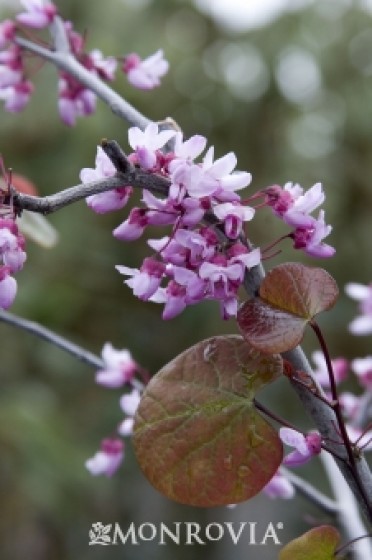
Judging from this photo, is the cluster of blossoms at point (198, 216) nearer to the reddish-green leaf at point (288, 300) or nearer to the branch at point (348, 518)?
the reddish-green leaf at point (288, 300)

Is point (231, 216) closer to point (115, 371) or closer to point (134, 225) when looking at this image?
point (134, 225)

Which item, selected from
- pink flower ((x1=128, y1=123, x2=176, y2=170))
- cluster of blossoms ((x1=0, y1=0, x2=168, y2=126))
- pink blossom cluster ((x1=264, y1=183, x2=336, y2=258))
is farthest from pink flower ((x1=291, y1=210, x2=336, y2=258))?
cluster of blossoms ((x1=0, y1=0, x2=168, y2=126))

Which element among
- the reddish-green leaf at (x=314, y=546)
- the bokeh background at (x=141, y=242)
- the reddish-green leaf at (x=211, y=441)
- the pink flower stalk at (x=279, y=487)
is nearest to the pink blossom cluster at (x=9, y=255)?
the reddish-green leaf at (x=211, y=441)

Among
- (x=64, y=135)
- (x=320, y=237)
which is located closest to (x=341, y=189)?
(x=64, y=135)

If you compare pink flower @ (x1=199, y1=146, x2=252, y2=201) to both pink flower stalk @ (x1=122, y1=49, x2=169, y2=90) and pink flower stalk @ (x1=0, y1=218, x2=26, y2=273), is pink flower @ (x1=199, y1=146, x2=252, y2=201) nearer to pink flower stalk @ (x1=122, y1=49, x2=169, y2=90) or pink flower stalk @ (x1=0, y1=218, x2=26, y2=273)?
pink flower stalk @ (x1=0, y1=218, x2=26, y2=273)

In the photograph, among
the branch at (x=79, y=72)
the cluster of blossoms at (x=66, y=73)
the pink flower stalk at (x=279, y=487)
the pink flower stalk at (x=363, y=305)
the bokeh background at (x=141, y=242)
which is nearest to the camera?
the branch at (x=79, y=72)
